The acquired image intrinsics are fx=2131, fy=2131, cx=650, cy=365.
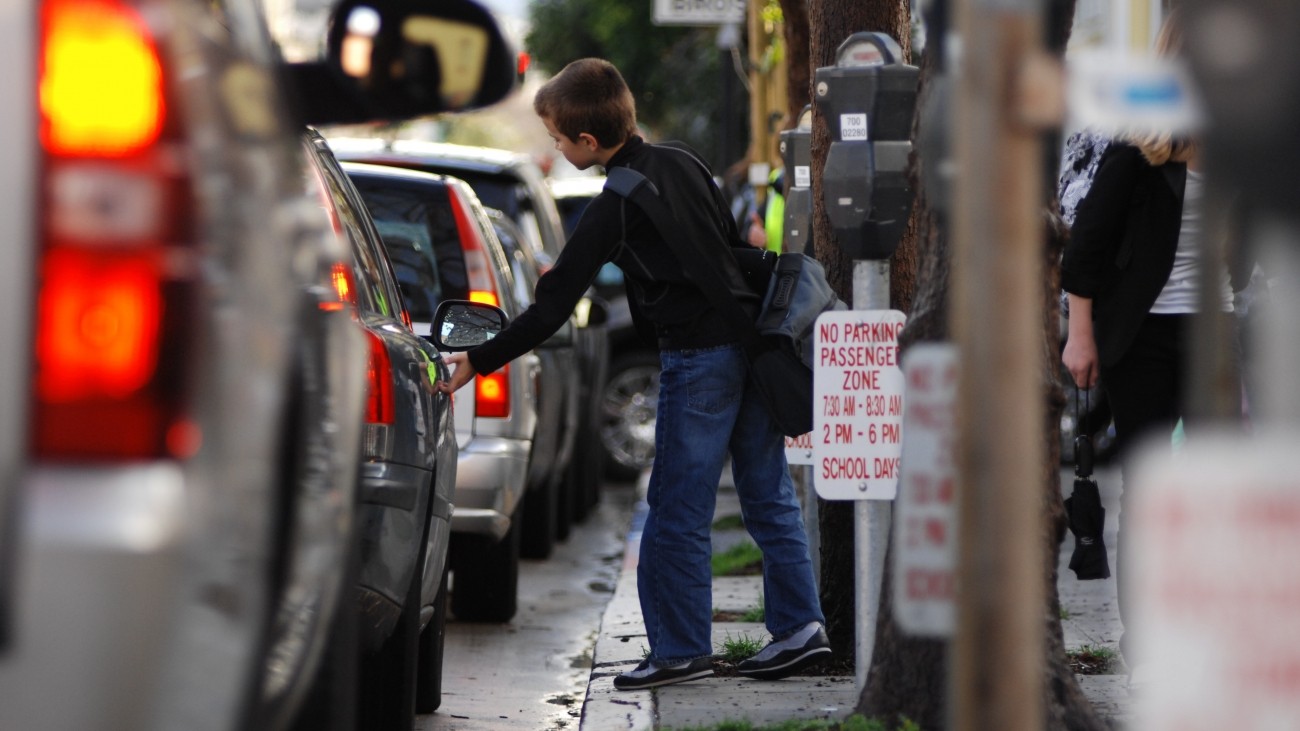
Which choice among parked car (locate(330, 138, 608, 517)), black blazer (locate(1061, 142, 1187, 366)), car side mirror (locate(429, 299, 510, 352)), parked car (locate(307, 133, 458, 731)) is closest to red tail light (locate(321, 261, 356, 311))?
parked car (locate(307, 133, 458, 731))

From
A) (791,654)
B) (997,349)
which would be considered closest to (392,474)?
(791,654)

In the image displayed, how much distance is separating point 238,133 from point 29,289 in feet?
1.39

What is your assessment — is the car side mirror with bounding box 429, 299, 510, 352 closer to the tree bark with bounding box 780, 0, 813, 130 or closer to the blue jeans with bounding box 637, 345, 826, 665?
the blue jeans with bounding box 637, 345, 826, 665

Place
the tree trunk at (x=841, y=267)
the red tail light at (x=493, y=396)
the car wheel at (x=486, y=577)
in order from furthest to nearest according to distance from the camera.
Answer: the car wheel at (x=486, y=577) → the red tail light at (x=493, y=396) → the tree trunk at (x=841, y=267)

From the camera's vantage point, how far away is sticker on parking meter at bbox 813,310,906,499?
220 inches

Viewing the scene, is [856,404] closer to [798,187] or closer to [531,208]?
[798,187]

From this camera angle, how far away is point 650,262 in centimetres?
611

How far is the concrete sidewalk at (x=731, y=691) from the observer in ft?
18.9

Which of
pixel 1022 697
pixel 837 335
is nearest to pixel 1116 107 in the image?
pixel 1022 697

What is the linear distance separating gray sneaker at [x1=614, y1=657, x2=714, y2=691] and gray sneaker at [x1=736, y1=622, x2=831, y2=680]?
0.49 feet

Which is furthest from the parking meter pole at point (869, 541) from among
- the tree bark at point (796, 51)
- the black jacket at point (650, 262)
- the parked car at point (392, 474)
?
the tree bark at point (796, 51)

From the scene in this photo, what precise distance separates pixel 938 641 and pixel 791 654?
4.22ft

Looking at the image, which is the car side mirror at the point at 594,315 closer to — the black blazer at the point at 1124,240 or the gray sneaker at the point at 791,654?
the gray sneaker at the point at 791,654

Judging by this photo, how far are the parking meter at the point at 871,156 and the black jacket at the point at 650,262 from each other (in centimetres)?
75
